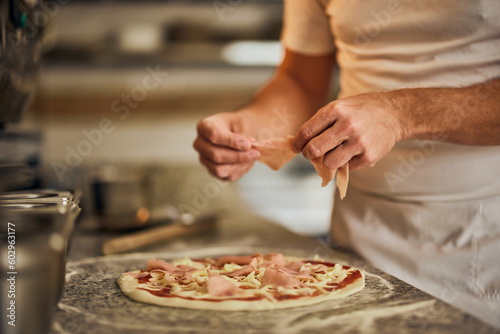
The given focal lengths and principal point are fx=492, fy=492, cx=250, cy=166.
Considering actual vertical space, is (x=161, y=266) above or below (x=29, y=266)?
below

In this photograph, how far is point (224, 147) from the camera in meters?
1.37

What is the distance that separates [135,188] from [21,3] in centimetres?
97

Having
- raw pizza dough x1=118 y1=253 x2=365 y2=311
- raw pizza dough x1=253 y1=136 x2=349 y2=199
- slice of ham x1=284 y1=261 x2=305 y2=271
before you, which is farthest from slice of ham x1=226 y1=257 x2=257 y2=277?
raw pizza dough x1=253 y1=136 x2=349 y2=199

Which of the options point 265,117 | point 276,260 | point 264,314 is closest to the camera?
point 264,314

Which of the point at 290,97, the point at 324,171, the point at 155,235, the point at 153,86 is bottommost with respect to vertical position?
the point at 155,235

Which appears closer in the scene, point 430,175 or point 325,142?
point 325,142

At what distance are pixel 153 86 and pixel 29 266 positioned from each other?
10.7 ft

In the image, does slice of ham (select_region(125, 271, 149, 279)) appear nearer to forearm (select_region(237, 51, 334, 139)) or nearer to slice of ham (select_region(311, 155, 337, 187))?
slice of ham (select_region(311, 155, 337, 187))

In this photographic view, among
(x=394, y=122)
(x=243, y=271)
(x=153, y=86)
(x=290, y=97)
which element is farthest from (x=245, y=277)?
(x=153, y=86)

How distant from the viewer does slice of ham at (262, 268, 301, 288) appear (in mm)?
1016

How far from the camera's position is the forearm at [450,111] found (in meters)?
1.16

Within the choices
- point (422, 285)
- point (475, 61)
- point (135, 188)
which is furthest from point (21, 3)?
point (422, 285)

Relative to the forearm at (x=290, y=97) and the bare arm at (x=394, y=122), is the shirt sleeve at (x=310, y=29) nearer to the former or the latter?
the forearm at (x=290, y=97)

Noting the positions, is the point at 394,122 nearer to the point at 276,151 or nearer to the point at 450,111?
the point at 450,111
